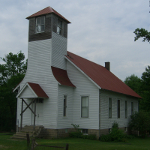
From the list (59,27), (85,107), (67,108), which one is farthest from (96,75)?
(59,27)

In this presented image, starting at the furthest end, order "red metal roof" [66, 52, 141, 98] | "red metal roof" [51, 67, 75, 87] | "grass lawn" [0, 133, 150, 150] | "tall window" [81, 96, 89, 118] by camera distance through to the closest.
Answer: "red metal roof" [66, 52, 141, 98], "tall window" [81, 96, 89, 118], "red metal roof" [51, 67, 75, 87], "grass lawn" [0, 133, 150, 150]

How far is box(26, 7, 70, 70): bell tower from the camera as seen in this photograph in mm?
20797

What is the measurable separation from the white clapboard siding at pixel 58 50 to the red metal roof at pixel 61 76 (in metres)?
0.46

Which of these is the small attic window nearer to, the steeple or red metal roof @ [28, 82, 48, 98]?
the steeple

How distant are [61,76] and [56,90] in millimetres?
1870

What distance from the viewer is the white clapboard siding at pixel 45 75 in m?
19.5

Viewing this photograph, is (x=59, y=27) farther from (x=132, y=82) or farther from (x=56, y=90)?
(x=132, y=82)

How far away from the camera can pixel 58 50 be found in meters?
21.6

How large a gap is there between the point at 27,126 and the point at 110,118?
8.08 m

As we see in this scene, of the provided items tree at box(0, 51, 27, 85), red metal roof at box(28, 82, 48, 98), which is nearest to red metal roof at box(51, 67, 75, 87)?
red metal roof at box(28, 82, 48, 98)

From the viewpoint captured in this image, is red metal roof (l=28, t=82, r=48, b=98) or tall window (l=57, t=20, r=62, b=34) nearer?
red metal roof (l=28, t=82, r=48, b=98)

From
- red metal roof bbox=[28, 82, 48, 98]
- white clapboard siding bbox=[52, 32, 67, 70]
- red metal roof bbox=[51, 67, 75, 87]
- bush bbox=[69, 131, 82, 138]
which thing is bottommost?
bush bbox=[69, 131, 82, 138]

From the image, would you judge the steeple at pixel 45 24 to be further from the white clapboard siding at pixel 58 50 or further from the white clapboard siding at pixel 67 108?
the white clapboard siding at pixel 67 108

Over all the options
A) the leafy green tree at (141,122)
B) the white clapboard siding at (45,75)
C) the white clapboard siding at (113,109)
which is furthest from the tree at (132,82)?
the white clapboard siding at (45,75)
